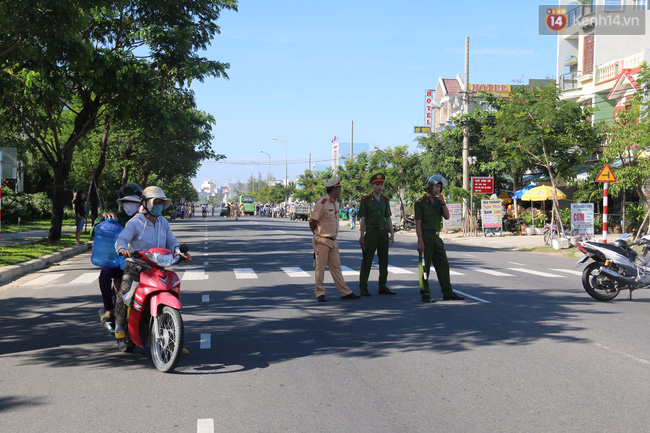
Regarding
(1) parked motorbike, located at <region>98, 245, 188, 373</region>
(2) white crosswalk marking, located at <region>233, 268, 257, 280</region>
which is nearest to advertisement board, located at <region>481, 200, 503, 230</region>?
(2) white crosswalk marking, located at <region>233, 268, 257, 280</region>

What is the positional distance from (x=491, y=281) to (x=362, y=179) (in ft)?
160

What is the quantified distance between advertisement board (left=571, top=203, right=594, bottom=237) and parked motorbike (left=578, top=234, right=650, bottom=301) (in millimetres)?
14749

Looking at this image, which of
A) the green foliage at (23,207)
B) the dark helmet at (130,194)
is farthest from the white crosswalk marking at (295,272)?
the green foliage at (23,207)

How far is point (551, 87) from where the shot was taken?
25.9m

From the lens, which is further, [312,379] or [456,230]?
[456,230]

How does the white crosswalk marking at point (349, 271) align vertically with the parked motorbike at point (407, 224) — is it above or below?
below

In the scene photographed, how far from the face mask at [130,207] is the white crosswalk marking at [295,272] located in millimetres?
7339

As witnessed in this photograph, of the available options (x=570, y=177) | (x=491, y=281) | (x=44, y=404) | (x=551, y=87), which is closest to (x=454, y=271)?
(x=491, y=281)

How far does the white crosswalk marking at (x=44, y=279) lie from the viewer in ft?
44.0

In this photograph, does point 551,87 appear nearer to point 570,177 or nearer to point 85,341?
point 570,177

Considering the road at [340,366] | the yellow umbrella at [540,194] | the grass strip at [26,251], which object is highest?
the yellow umbrella at [540,194]

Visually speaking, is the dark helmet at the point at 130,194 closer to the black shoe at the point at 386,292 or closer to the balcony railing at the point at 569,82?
the black shoe at the point at 386,292

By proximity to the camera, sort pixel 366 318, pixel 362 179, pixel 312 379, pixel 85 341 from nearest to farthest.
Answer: pixel 312 379, pixel 85 341, pixel 366 318, pixel 362 179

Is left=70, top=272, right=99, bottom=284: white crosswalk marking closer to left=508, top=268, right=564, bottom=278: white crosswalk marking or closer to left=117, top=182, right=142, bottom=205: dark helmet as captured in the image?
left=117, top=182, right=142, bottom=205: dark helmet
